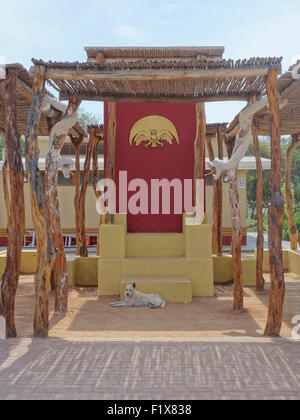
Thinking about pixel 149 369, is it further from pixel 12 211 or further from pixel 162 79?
pixel 162 79

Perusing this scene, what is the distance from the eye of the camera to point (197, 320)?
700 cm

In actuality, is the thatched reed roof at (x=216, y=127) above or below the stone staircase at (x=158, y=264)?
above

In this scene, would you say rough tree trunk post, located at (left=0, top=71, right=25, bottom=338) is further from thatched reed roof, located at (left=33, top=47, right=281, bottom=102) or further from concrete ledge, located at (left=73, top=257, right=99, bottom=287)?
concrete ledge, located at (left=73, top=257, right=99, bottom=287)

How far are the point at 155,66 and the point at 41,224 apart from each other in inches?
103

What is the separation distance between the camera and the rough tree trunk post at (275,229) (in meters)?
5.46

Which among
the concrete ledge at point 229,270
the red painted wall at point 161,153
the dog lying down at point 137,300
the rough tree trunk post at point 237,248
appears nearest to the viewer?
the rough tree trunk post at point 237,248

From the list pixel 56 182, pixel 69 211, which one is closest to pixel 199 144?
pixel 56 182

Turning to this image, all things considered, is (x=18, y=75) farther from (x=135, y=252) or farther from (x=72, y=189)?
(x=72, y=189)

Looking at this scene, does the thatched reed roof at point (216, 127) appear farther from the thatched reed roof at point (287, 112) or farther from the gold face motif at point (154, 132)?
the gold face motif at point (154, 132)

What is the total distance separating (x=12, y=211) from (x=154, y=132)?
5.20 meters
